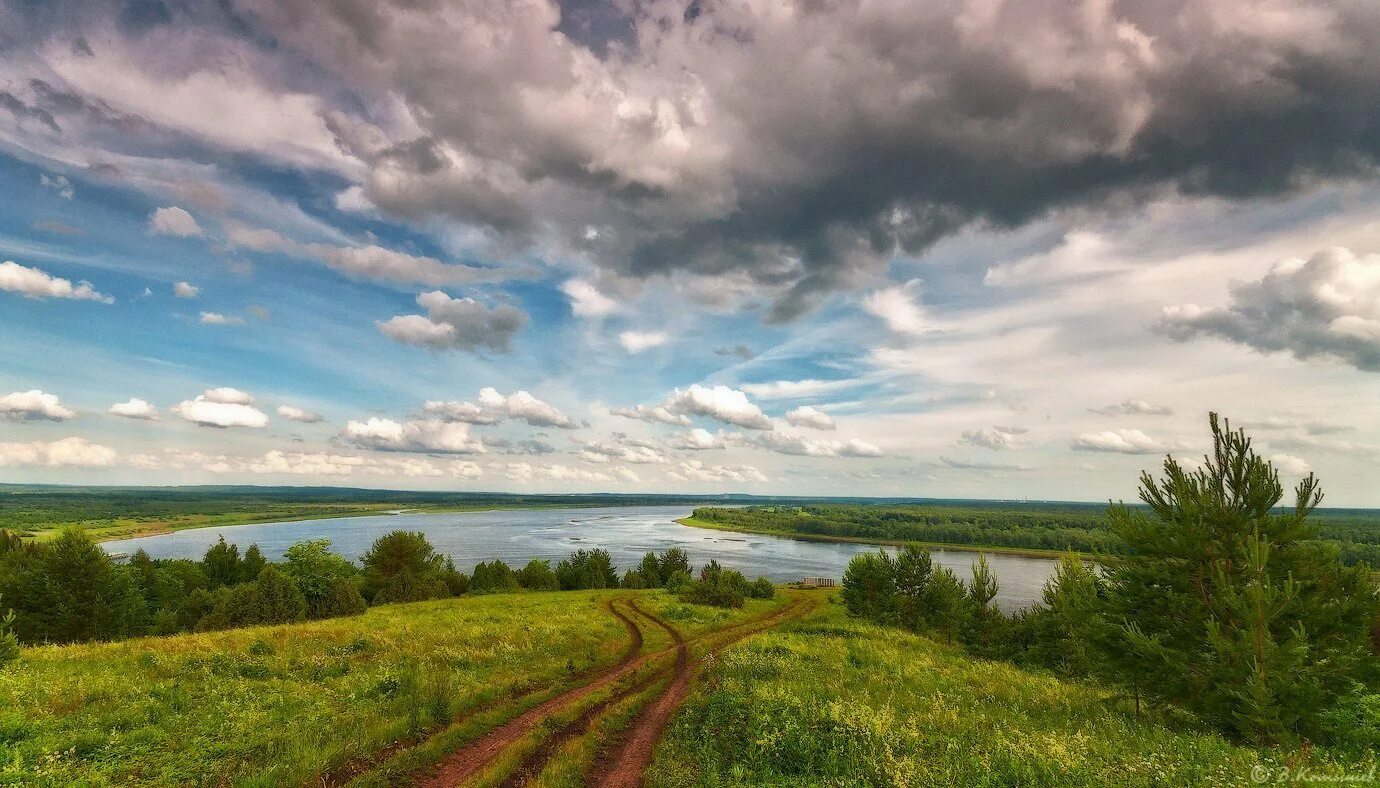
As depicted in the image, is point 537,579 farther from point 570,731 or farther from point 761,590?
point 570,731

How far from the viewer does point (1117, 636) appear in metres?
15.1

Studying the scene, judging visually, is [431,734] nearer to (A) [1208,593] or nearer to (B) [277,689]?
(B) [277,689]

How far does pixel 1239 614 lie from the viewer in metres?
12.8

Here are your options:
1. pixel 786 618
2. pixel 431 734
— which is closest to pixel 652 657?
pixel 431 734

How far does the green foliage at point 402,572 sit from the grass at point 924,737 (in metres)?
55.9

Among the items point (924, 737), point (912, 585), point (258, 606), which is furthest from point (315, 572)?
point (924, 737)

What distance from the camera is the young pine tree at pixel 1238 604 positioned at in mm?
11797

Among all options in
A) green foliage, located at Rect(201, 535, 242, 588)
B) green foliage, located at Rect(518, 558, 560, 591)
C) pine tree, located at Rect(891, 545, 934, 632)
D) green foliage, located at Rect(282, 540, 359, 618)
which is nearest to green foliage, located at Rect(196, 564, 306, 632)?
green foliage, located at Rect(282, 540, 359, 618)

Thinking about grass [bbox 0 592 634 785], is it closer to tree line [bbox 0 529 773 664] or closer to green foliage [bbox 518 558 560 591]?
tree line [bbox 0 529 773 664]

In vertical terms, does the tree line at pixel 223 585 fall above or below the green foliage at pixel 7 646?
below

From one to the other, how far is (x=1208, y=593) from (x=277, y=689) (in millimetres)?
26427

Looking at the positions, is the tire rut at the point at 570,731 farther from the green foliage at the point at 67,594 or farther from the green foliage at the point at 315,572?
the green foliage at the point at 67,594

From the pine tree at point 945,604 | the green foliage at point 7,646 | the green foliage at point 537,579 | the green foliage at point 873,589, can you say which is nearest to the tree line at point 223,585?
the green foliage at point 7,646

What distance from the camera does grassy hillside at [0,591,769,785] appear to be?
36.3 ft
